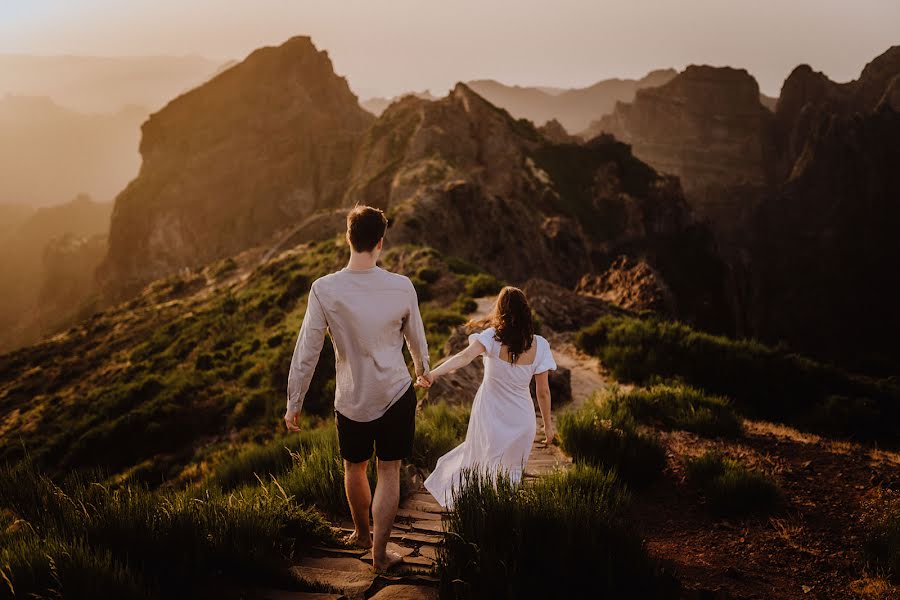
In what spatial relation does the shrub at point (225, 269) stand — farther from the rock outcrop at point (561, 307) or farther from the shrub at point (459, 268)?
the rock outcrop at point (561, 307)

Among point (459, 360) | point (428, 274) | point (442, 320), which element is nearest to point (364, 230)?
point (459, 360)

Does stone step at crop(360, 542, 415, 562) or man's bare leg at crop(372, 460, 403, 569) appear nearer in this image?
man's bare leg at crop(372, 460, 403, 569)

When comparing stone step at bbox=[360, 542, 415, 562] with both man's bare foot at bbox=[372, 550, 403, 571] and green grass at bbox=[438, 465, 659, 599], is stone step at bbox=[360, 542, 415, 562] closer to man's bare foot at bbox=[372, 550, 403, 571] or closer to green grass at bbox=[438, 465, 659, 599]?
man's bare foot at bbox=[372, 550, 403, 571]

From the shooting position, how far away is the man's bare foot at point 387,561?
3.52 metres

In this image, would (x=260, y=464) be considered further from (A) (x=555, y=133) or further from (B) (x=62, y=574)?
(A) (x=555, y=133)

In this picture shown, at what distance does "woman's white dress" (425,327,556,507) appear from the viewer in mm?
4980

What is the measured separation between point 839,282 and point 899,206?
31323mm

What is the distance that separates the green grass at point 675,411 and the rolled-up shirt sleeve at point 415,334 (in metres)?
3.27

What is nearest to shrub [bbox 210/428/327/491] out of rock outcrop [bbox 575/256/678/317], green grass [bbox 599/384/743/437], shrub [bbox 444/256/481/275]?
green grass [bbox 599/384/743/437]

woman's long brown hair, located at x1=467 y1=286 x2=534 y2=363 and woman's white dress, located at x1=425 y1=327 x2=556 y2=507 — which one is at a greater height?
woman's long brown hair, located at x1=467 y1=286 x2=534 y2=363

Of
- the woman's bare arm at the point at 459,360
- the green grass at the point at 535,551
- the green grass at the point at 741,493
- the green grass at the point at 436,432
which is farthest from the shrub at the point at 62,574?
the green grass at the point at 741,493

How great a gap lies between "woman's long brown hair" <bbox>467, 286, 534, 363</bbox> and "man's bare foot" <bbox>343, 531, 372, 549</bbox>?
1986 mm

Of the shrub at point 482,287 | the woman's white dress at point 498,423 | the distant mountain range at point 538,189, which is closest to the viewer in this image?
the woman's white dress at point 498,423

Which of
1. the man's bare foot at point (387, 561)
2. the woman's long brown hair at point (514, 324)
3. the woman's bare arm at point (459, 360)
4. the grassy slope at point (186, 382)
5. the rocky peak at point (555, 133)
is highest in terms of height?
the rocky peak at point (555, 133)
